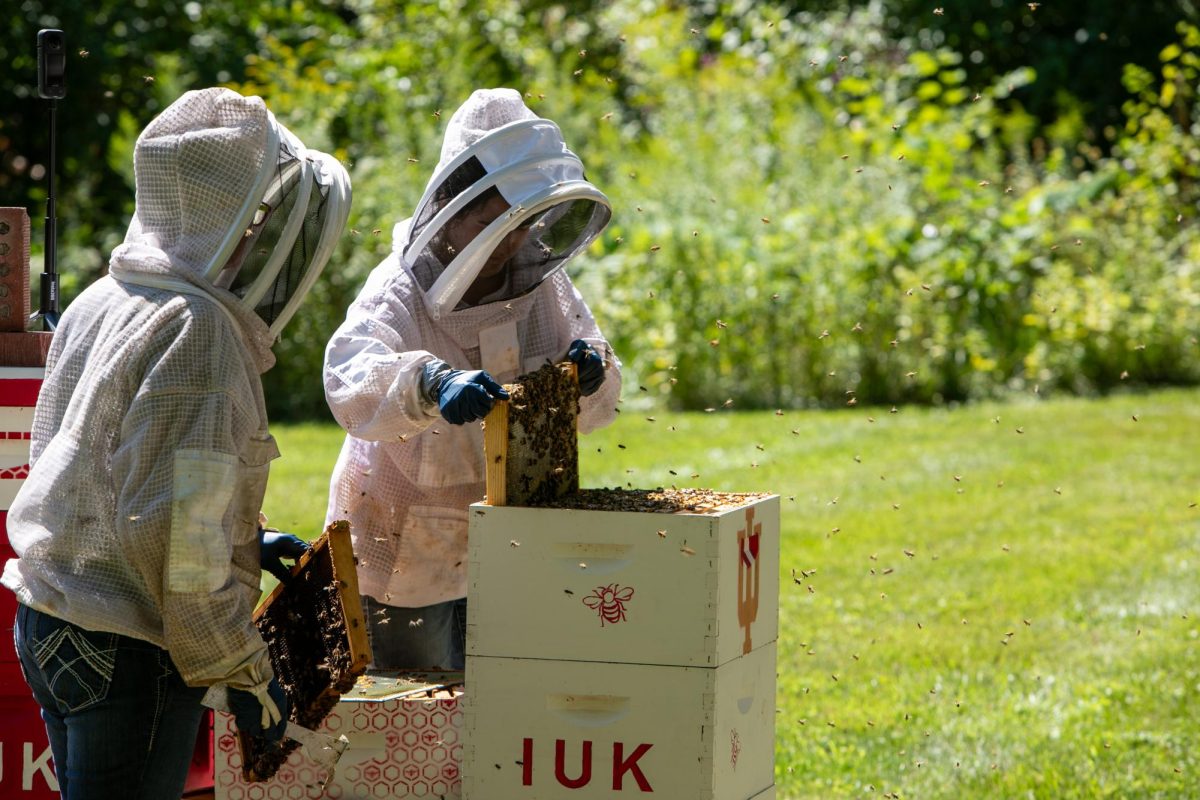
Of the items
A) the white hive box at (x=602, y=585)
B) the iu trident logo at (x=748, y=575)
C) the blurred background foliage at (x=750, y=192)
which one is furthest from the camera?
the blurred background foliage at (x=750, y=192)

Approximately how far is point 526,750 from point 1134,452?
20.3 feet

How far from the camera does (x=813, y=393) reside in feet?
31.0

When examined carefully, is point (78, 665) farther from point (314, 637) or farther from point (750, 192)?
point (750, 192)

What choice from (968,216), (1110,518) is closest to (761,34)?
(968,216)

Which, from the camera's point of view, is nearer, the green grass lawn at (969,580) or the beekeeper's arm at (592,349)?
the beekeeper's arm at (592,349)

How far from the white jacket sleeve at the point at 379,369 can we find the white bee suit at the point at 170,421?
13.3 inches

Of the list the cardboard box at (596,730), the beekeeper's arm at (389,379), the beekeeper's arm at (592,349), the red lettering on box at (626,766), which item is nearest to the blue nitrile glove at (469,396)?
the beekeeper's arm at (389,379)

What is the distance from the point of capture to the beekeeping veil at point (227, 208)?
2.43 metres

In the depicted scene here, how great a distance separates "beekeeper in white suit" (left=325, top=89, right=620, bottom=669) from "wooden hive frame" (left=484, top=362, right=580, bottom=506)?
0.58 feet

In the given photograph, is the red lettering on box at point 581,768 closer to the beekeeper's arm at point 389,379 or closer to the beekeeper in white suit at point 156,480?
the beekeeper in white suit at point 156,480

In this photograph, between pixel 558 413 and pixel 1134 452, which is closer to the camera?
pixel 558 413

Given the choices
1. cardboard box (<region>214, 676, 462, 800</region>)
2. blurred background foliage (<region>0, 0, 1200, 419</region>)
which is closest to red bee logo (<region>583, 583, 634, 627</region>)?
cardboard box (<region>214, 676, 462, 800</region>)

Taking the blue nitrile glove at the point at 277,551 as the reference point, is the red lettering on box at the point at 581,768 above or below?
below

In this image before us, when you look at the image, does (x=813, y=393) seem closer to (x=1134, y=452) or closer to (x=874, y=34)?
(x=1134, y=452)
